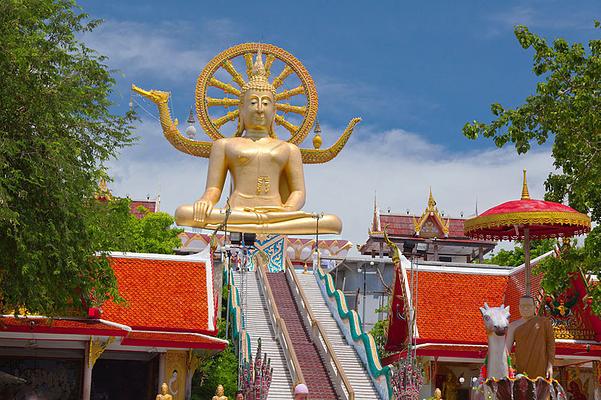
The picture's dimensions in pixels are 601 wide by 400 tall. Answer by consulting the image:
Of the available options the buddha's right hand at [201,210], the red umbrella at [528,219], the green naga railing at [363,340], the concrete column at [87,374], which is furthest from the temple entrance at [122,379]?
the red umbrella at [528,219]

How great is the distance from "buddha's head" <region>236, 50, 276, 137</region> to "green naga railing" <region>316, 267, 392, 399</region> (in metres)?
6.23

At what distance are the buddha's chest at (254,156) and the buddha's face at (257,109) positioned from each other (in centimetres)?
64

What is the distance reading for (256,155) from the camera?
29.1 m

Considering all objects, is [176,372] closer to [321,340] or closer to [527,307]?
[321,340]

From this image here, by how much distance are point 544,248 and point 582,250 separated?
19.6 m

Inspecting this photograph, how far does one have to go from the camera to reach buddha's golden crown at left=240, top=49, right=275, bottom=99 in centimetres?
2942

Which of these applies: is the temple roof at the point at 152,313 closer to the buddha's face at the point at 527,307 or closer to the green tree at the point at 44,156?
the green tree at the point at 44,156

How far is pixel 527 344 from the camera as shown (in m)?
12.0

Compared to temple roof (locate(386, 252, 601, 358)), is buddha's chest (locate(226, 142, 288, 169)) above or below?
above

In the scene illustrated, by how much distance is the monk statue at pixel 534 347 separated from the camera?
39.2ft

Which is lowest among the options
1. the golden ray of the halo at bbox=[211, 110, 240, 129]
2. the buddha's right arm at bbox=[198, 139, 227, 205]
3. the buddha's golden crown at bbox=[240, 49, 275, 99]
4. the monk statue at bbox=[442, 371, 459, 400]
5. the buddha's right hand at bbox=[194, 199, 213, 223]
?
the monk statue at bbox=[442, 371, 459, 400]

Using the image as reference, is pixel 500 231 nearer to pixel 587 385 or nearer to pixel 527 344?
pixel 527 344

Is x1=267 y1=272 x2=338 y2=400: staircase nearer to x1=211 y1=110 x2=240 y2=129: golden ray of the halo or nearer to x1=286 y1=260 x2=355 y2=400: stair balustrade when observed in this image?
x1=286 y1=260 x2=355 y2=400: stair balustrade

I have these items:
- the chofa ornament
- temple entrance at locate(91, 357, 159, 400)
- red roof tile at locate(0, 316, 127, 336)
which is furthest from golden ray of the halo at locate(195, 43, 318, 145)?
red roof tile at locate(0, 316, 127, 336)
